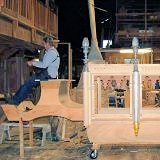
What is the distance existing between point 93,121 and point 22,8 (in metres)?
5.90

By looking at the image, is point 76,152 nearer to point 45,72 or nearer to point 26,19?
point 45,72

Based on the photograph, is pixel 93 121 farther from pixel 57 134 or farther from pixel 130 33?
pixel 130 33

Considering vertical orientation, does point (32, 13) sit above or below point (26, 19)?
above

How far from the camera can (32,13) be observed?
42.0 feet

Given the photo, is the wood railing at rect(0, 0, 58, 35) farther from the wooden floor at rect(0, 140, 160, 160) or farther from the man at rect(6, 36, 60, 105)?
the wooden floor at rect(0, 140, 160, 160)

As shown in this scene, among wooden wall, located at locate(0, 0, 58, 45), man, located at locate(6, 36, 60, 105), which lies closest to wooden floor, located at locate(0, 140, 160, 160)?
man, located at locate(6, 36, 60, 105)

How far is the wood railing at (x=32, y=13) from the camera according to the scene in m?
10.5

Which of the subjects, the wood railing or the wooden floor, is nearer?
the wooden floor

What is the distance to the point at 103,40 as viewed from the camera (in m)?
28.4

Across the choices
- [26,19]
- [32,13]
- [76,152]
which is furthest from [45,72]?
[32,13]

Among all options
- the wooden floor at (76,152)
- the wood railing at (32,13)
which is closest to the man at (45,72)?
the wooden floor at (76,152)

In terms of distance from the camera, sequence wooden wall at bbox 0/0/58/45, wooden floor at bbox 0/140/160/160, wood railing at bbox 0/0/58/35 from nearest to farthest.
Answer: wooden floor at bbox 0/140/160/160
wooden wall at bbox 0/0/58/45
wood railing at bbox 0/0/58/35

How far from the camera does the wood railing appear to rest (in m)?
10.5

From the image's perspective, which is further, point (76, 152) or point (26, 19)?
point (26, 19)
